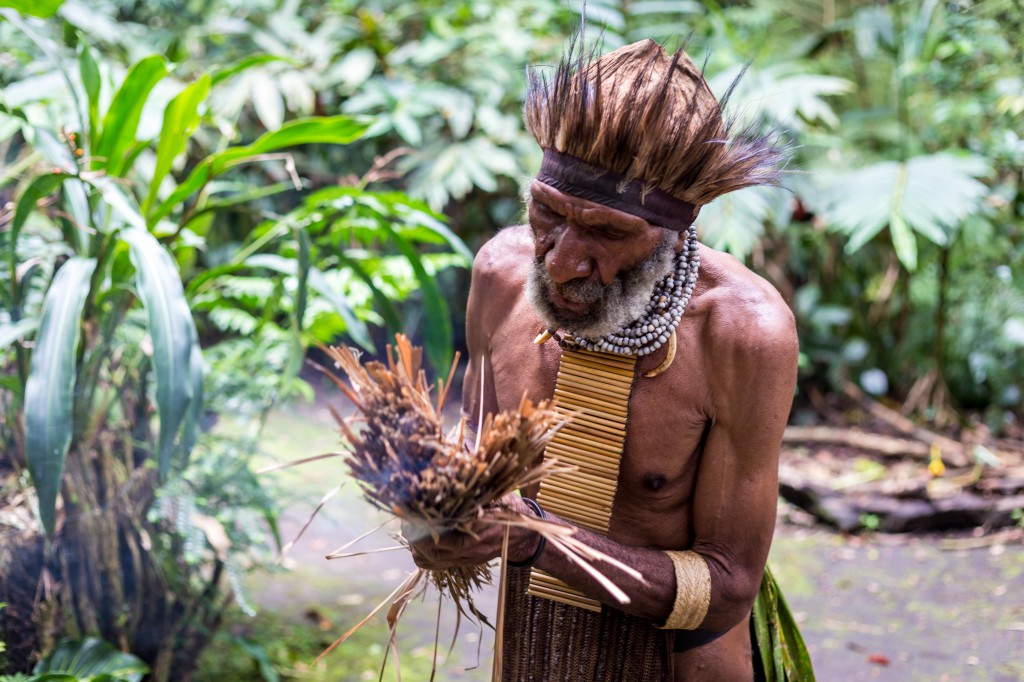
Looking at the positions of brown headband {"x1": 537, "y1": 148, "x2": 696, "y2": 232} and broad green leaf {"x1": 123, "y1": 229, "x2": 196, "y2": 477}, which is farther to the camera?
broad green leaf {"x1": 123, "y1": 229, "x2": 196, "y2": 477}

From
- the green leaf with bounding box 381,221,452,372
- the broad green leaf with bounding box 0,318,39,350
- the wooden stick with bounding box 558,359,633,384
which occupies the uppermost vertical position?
the wooden stick with bounding box 558,359,633,384

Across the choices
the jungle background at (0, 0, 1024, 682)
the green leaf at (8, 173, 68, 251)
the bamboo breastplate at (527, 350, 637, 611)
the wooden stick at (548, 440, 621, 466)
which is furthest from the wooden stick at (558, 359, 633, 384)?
the green leaf at (8, 173, 68, 251)

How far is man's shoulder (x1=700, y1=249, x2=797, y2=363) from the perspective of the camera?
1.47 meters

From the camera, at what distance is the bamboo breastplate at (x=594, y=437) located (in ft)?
4.99

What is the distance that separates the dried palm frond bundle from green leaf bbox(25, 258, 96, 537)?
92 centimetres

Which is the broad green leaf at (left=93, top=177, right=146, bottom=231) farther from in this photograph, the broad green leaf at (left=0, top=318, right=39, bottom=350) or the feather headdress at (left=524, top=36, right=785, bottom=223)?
the feather headdress at (left=524, top=36, right=785, bottom=223)

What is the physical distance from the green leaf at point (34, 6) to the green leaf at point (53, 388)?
0.56 m

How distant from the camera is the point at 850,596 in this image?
12.2ft

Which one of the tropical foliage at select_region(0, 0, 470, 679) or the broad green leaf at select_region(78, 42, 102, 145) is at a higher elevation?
the broad green leaf at select_region(78, 42, 102, 145)

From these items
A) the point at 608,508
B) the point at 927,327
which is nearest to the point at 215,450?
the point at 608,508

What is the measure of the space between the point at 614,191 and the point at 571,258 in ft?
0.38

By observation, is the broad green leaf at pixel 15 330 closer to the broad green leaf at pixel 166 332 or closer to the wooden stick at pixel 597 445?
the broad green leaf at pixel 166 332

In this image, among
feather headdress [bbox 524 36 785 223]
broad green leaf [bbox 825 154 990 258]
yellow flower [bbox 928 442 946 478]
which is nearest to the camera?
feather headdress [bbox 524 36 785 223]

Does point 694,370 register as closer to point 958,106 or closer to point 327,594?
point 327,594
